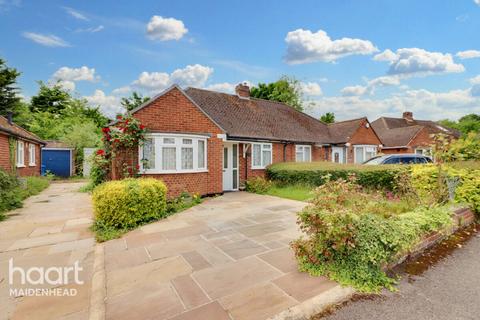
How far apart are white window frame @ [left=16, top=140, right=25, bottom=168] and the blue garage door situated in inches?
248

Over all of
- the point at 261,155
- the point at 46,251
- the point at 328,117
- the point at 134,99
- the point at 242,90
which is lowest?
the point at 46,251

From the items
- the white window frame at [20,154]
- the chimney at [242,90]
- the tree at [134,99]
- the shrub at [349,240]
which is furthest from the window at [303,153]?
the white window frame at [20,154]

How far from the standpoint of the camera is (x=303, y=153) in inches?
608

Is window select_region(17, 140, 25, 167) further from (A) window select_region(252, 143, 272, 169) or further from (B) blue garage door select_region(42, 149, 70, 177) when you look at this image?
(A) window select_region(252, 143, 272, 169)

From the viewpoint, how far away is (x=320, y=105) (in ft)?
112

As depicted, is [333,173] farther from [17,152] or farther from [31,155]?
[31,155]

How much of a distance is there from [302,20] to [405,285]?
12.6 meters

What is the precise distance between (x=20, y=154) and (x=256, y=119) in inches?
586

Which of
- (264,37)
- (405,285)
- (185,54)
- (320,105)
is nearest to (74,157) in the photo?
(185,54)

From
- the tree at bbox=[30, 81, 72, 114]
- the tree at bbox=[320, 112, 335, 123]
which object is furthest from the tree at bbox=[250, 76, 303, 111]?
the tree at bbox=[30, 81, 72, 114]

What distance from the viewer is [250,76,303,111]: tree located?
30166 mm

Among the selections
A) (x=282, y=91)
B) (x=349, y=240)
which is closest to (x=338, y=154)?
(x=349, y=240)

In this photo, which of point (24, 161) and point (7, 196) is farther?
point (24, 161)

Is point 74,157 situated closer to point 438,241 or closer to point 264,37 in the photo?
point 264,37
